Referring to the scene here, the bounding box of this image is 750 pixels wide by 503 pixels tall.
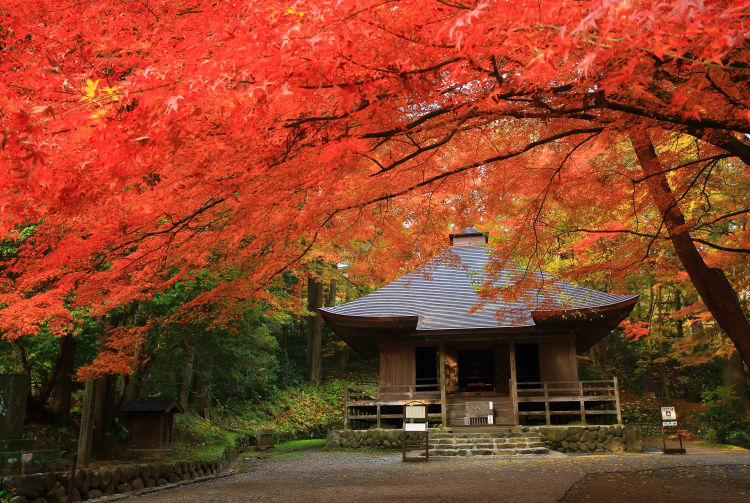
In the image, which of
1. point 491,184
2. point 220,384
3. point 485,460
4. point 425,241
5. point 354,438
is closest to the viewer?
point 491,184

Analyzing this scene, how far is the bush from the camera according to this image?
13441 millimetres

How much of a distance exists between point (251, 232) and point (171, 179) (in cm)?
127

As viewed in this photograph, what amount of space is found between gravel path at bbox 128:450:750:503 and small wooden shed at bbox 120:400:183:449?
197cm

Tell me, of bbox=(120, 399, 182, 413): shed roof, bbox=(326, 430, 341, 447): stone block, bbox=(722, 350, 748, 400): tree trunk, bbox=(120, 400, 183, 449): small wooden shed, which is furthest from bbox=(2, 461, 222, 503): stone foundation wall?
bbox=(722, 350, 748, 400): tree trunk

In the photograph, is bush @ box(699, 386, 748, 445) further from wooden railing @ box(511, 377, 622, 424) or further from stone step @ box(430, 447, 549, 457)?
stone step @ box(430, 447, 549, 457)

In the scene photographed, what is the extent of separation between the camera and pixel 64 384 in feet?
32.4

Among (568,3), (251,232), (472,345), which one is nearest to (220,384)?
(472,345)

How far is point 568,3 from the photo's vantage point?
280 cm

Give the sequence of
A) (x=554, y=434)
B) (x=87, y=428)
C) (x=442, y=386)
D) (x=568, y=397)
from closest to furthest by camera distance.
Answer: (x=87, y=428)
(x=554, y=434)
(x=568, y=397)
(x=442, y=386)

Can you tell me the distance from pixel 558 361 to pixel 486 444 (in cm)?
395

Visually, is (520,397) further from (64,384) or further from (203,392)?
(64,384)

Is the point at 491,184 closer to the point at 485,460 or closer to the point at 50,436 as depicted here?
the point at 485,460

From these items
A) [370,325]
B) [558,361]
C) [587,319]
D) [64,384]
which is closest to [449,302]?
[370,325]

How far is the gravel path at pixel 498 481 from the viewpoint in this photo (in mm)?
6141
